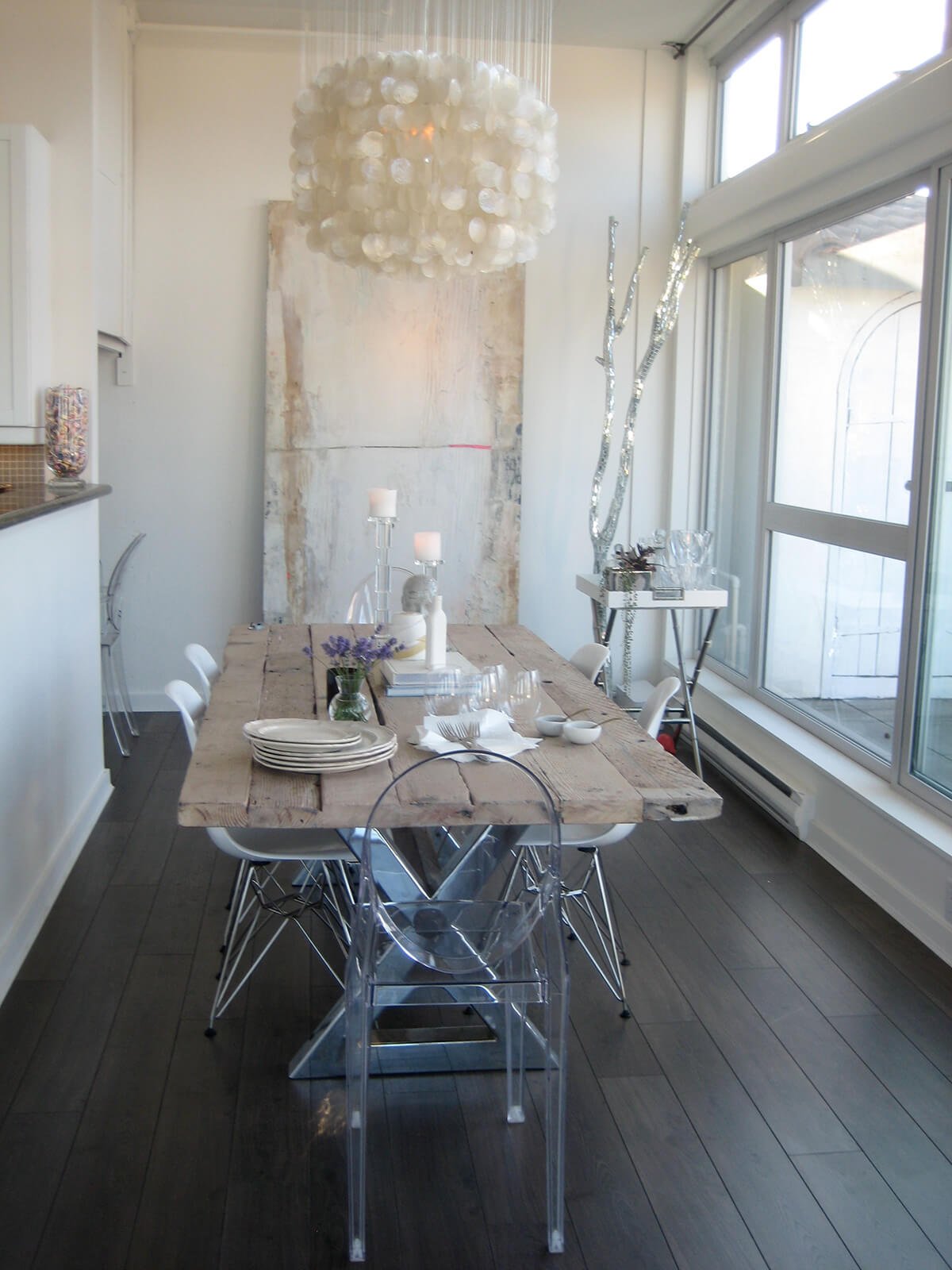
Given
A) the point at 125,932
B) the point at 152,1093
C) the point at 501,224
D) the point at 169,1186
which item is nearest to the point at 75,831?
the point at 125,932

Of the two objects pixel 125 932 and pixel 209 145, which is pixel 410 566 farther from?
pixel 125 932

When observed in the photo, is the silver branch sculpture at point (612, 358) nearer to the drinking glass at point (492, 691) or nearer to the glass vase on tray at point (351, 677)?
the drinking glass at point (492, 691)

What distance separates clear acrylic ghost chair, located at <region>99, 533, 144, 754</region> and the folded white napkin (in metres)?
2.89

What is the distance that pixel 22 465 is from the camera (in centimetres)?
456

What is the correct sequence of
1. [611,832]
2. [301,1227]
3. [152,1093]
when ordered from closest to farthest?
[301,1227] < [152,1093] < [611,832]

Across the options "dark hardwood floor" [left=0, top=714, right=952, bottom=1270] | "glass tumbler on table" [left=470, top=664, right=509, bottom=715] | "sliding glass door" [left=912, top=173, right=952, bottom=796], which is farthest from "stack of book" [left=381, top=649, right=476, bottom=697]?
"sliding glass door" [left=912, top=173, right=952, bottom=796]

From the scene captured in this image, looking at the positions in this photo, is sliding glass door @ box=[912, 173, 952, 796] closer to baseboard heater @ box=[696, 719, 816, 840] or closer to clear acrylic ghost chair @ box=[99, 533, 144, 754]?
baseboard heater @ box=[696, 719, 816, 840]

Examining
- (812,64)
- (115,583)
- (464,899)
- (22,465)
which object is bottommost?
(464,899)

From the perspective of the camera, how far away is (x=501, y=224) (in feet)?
10.2

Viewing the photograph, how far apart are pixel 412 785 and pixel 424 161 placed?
1551mm

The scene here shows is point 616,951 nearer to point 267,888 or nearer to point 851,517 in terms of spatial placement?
point 267,888

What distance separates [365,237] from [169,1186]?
2214mm

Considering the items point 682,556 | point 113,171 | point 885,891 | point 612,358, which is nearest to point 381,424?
point 612,358

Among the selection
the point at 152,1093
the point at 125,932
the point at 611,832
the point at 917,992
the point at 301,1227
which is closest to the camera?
the point at 301,1227
